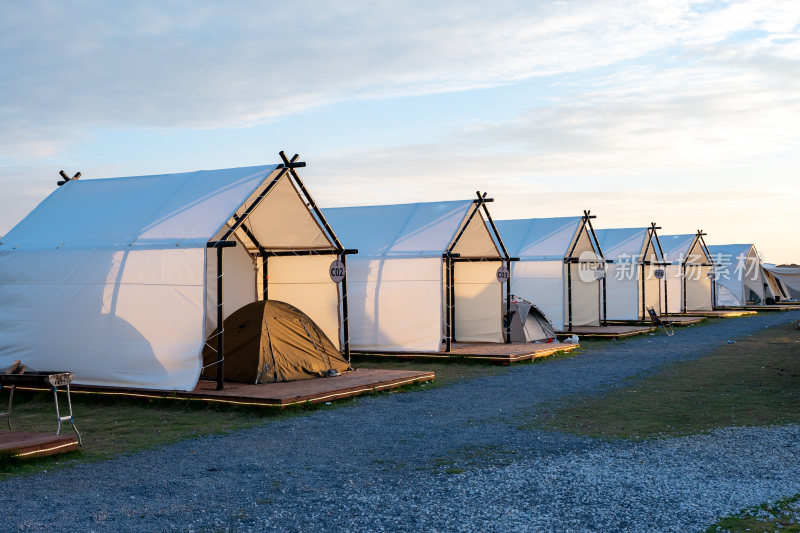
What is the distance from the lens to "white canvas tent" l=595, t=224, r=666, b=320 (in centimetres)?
3025

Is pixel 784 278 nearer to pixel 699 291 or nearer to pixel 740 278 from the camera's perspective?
pixel 740 278

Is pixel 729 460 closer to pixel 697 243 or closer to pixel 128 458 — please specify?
pixel 128 458

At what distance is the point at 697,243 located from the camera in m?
39.4

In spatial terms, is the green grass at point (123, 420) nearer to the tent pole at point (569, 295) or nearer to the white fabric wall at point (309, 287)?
the white fabric wall at point (309, 287)

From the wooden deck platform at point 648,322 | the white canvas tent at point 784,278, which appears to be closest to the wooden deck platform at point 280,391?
the wooden deck platform at point 648,322

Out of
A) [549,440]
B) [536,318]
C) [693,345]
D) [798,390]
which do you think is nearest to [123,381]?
[549,440]

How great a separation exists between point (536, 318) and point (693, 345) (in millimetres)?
Answer: 4453

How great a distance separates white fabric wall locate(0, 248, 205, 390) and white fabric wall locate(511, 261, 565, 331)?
617 inches

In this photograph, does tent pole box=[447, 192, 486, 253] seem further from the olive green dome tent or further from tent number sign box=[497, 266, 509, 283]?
the olive green dome tent

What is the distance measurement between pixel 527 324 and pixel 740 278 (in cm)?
2954

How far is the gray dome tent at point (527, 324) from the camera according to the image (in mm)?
21547

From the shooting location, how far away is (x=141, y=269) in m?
12.5

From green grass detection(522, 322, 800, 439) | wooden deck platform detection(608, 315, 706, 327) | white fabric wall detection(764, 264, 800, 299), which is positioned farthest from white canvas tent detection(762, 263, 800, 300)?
green grass detection(522, 322, 800, 439)

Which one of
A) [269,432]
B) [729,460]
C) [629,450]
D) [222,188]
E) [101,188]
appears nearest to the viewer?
[729,460]
